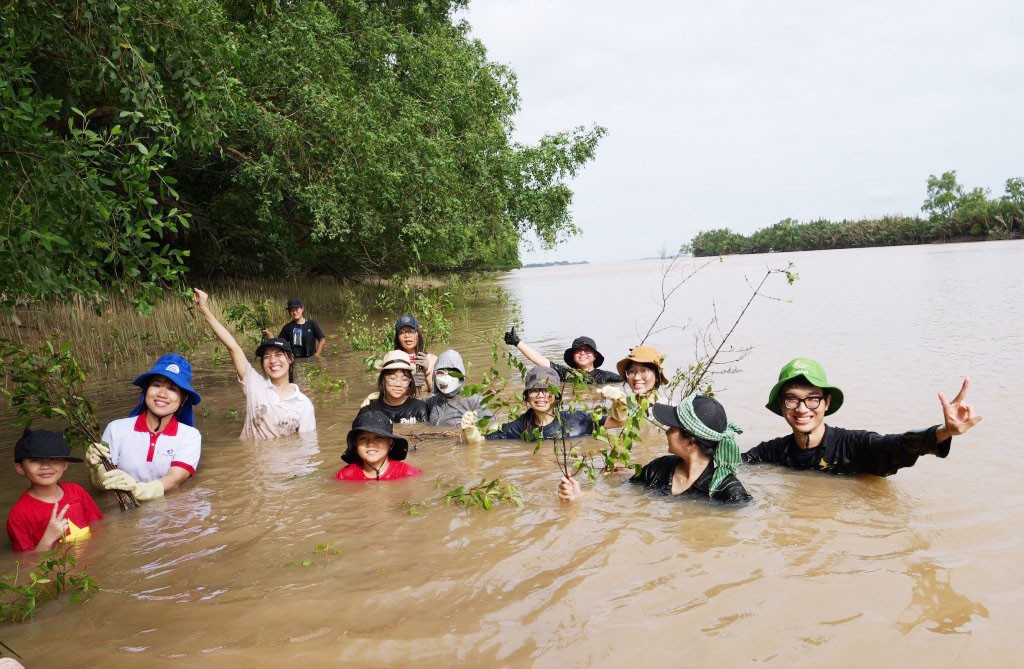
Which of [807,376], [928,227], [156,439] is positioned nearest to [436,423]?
[156,439]

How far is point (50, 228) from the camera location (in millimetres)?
5680

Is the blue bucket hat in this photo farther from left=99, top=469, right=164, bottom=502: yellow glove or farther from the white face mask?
the white face mask

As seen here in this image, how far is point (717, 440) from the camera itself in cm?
485

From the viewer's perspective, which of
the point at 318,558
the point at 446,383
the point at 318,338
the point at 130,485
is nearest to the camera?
the point at 318,558

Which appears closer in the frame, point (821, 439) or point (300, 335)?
point (821, 439)

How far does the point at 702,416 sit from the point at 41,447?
4.30m

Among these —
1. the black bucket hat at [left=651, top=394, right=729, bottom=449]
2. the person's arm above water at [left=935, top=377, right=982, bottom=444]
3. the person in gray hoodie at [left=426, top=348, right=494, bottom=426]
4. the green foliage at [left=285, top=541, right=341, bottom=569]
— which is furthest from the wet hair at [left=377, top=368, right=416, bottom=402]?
the person's arm above water at [left=935, top=377, right=982, bottom=444]

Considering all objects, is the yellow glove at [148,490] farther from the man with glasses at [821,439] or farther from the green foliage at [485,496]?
the man with glasses at [821,439]

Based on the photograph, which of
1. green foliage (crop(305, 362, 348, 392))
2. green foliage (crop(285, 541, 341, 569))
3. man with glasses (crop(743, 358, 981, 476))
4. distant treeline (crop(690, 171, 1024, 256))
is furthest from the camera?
distant treeline (crop(690, 171, 1024, 256))

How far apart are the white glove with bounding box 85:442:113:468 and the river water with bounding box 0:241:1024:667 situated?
1.22 feet

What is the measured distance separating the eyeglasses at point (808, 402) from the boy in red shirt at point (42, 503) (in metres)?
5.03

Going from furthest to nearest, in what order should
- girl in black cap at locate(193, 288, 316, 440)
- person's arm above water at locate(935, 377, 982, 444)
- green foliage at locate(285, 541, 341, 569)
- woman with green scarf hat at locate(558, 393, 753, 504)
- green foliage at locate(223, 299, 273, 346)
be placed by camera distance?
green foliage at locate(223, 299, 273, 346) < girl in black cap at locate(193, 288, 316, 440) < woman with green scarf hat at locate(558, 393, 753, 504) < green foliage at locate(285, 541, 341, 569) < person's arm above water at locate(935, 377, 982, 444)

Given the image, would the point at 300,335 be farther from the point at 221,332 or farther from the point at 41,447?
the point at 41,447

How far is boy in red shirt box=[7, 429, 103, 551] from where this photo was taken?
4.79 m
